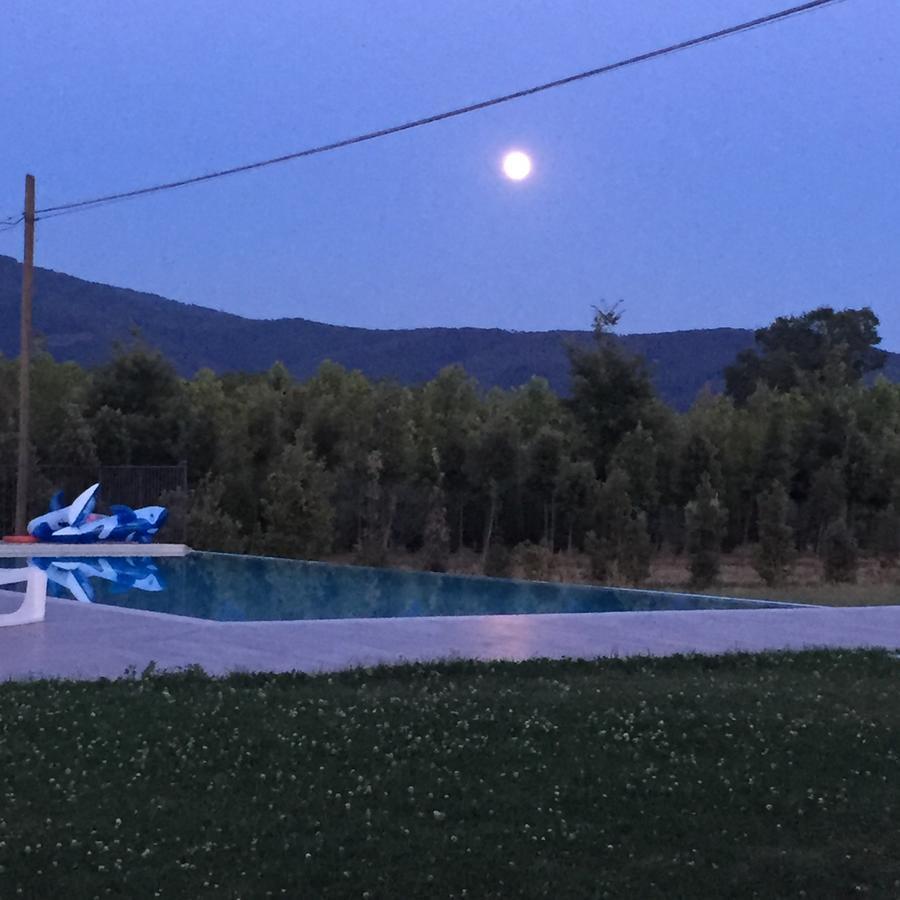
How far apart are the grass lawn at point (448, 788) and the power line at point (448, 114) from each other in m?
5.26

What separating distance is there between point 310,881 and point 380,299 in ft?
111

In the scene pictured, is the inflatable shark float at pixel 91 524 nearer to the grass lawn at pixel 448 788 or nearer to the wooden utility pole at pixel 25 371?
the wooden utility pole at pixel 25 371

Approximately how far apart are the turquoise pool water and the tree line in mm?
1925

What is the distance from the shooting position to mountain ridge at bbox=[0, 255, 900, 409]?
6619 cm

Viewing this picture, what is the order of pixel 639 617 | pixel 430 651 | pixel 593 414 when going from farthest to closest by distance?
1. pixel 593 414
2. pixel 639 617
3. pixel 430 651

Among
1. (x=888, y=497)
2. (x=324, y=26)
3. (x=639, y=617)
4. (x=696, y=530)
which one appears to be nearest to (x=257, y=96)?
(x=324, y=26)

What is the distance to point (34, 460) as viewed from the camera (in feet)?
71.2

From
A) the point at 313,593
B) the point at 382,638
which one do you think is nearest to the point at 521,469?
the point at 313,593

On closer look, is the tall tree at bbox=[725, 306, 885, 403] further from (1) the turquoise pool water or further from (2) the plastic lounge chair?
(2) the plastic lounge chair

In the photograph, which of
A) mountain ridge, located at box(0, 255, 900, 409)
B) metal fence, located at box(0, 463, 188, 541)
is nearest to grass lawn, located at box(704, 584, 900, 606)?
metal fence, located at box(0, 463, 188, 541)

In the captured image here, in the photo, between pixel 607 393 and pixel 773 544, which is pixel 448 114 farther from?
pixel 607 393

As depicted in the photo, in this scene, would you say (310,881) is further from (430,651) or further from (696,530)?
(696,530)

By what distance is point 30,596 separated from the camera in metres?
10.4

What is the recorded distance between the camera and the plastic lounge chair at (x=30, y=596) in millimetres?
10273
